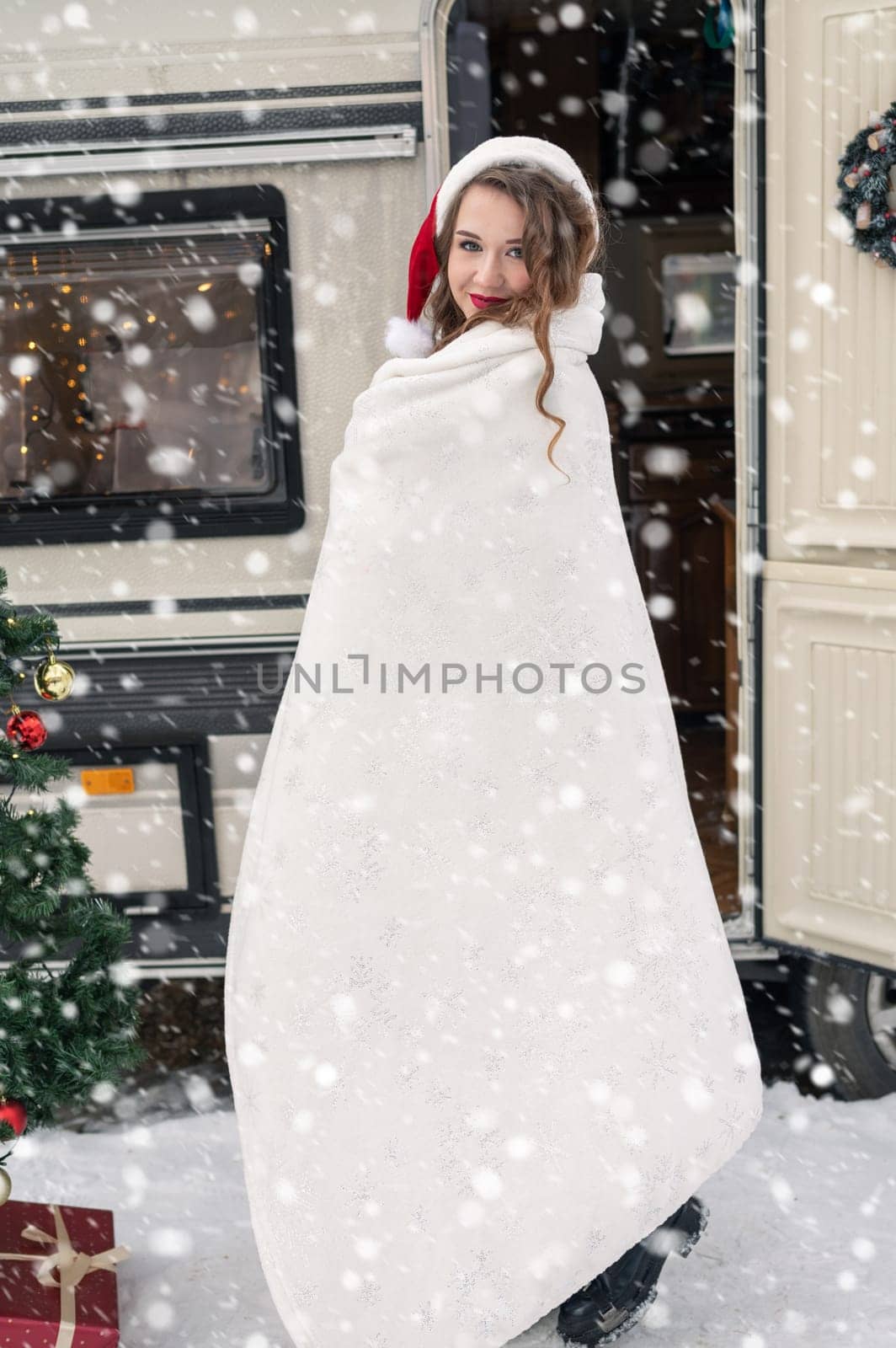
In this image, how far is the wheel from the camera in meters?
3.77

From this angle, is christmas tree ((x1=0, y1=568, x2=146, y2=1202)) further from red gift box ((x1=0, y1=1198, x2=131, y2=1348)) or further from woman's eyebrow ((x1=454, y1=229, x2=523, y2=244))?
woman's eyebrow ((x1=454, y1=229, x2=523, y2=244))

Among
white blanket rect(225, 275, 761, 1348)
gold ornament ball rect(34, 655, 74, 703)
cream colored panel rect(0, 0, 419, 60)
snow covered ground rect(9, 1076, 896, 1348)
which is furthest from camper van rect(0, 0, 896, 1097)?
white blanket rect(225, 275, 761, 1348)

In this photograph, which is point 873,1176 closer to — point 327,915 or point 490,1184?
point 490,1184

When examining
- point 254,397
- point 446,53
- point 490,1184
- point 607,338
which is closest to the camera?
point 490,1184

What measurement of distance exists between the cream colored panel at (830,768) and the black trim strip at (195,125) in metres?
1.62

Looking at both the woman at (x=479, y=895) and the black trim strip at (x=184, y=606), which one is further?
the black trim strip at (x=184, y=606)

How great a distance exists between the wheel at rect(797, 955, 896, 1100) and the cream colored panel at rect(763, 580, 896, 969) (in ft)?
0.75

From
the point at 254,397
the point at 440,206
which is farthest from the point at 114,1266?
the point at 440,206

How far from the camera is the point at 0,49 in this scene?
3371 millimetres

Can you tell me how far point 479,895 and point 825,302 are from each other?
6.03ft

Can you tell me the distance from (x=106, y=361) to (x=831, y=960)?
102 inches

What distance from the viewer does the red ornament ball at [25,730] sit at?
2656 mm

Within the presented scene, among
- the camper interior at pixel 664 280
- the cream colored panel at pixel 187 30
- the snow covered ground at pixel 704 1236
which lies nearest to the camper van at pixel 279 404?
the cream colored panel at pixel 187 30

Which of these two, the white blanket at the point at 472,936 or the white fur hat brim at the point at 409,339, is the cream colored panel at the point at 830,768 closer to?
the white blanket at the point at 472,936
